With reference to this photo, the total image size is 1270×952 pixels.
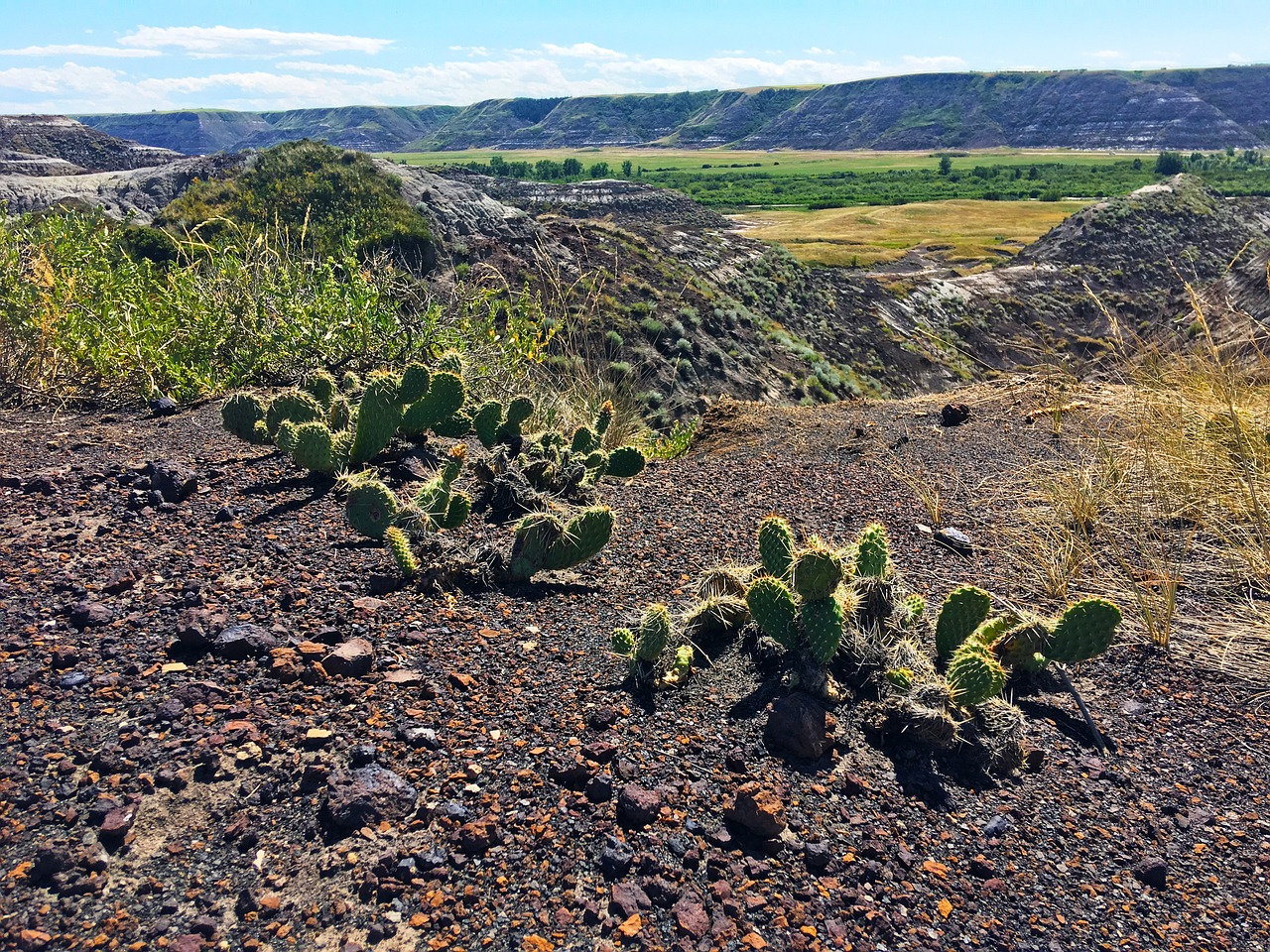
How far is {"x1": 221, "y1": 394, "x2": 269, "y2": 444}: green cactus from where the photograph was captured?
4277 millimetres

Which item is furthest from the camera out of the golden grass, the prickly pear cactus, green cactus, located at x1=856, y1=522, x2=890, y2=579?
A: the golden grass

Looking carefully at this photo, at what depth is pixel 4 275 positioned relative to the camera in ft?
19.4

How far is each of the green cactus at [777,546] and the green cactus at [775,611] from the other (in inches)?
11.9

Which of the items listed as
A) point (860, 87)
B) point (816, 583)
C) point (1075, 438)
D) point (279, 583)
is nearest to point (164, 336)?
point (279, 583)

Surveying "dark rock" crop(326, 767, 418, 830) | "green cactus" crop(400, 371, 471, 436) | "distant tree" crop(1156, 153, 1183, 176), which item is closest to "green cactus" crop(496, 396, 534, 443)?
"green cactus" crop(400, 371, 471, 436)

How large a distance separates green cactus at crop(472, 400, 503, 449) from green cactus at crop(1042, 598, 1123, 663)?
9.49 feet

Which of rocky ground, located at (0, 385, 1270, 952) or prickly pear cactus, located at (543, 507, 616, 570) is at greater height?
prickly pear cactus, located at (543, 507, 616, 570)

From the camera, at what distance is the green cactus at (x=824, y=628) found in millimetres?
2633

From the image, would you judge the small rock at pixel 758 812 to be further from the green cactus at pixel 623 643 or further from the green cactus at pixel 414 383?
the green cactus at pixel 414 383

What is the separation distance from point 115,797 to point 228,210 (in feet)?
54.4

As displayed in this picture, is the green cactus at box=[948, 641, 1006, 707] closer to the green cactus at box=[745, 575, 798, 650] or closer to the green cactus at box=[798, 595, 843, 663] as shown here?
the green cactus at box=[798, 595, 843, 663]

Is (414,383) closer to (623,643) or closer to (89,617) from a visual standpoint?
(89,617)

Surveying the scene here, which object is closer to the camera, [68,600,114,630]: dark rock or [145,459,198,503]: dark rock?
[68,600,114,630]: dark rock

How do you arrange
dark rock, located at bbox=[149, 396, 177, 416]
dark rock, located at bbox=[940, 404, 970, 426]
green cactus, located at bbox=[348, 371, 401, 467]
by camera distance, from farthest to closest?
dark rock, located at bbox=[940, 404, 970, 426] → dark rock, located at bbox=[149, 396, 177, 416] → green cactus, located at bbox=[348, 371, 401, 467]
